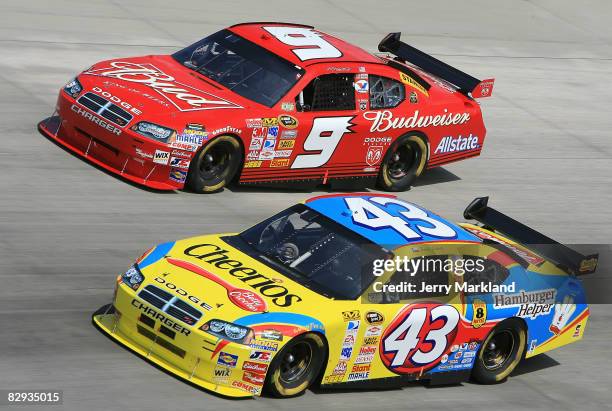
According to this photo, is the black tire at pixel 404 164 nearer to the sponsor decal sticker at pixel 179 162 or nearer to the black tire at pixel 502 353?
the sponsor decal sticker at pixel 179 162

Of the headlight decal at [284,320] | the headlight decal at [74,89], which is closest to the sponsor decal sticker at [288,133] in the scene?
the headlight decal at [74,89]

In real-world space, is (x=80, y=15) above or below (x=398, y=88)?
below

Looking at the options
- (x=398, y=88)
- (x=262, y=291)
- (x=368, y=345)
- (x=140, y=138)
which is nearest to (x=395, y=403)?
(x=368, y=345)

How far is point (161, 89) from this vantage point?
45.2ft

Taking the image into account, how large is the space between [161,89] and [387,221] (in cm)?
445

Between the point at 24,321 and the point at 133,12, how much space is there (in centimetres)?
1240

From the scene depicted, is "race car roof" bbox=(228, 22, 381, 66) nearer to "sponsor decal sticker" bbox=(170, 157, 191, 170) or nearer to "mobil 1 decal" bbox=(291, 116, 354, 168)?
"mobil 1 decal" bbox=(291, 116, 354, 168)

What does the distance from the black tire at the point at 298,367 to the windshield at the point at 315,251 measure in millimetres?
477

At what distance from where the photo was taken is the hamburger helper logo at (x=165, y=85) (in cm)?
1359

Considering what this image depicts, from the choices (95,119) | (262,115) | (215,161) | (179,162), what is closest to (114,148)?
(95,119)

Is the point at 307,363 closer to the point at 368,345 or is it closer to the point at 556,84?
the point at 368,345

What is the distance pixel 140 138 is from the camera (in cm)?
1305

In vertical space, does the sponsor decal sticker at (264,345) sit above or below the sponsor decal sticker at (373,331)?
A: below

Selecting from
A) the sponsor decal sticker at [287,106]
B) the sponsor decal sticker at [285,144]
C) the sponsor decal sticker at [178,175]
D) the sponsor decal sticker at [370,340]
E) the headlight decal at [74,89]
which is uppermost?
the sponsor decal sticker at [287,106]
